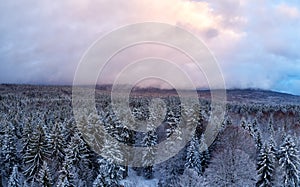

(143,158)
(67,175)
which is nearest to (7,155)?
(67,175)

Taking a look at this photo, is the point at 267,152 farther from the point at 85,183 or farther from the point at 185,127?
the point at 85,183

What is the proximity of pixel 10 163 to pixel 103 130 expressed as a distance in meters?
15.5

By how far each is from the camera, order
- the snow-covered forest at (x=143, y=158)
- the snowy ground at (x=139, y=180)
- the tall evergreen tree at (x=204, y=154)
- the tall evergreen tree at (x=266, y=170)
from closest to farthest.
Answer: the snow-covered forest at (x=143, y=158)
the tall evergreen tree at (x=266, y=170)
the snowy ground at (x=139, y=180)
the tall evergreen tree at (x=204, y=154)

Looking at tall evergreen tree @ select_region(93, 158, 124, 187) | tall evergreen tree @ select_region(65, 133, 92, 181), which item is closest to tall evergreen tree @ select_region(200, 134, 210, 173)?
tall evergreen tree @ select_region(93, 158, 124, 187)

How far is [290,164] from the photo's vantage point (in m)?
49.8

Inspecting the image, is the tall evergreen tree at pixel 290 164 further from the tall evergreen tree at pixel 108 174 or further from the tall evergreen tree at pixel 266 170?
the tall evergreen tree at pixel 108 174

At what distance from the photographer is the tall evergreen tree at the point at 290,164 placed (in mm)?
49406

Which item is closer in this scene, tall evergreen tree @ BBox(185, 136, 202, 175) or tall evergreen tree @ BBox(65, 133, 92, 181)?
tall evergreen tree @ BBox(65, 133, 92, 181)

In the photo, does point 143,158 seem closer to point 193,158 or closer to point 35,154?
point 193,158

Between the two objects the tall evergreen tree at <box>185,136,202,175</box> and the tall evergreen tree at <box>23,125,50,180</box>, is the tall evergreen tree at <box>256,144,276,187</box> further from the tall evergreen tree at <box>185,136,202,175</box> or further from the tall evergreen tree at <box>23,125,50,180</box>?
the tall evergreen tree at <box>23,125,50,180</box>

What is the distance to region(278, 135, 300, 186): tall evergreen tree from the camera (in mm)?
49406

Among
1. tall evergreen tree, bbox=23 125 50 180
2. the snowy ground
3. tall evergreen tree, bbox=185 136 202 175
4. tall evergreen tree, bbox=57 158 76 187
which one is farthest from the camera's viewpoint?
the snowy ground

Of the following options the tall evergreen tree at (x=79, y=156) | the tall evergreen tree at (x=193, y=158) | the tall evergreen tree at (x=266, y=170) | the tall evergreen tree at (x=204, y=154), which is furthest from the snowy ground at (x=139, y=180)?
the tall evergreen tree at (x=266, y=170)

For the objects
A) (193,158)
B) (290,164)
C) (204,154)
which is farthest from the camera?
(204,154)
